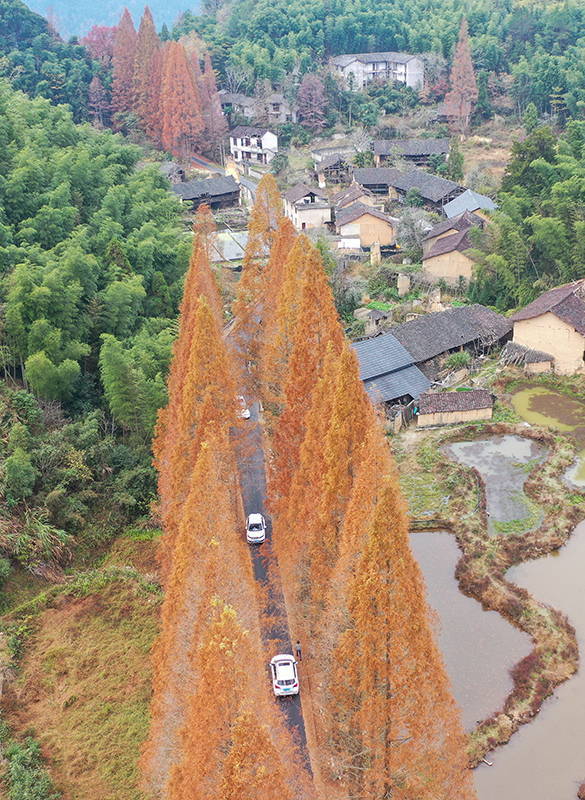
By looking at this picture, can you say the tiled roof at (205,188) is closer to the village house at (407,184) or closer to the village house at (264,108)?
the village house at (407,184)

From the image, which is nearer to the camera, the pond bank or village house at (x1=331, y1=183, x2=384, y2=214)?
the pond bank

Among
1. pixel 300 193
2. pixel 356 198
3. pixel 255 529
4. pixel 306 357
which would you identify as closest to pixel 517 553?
pixel 255 529

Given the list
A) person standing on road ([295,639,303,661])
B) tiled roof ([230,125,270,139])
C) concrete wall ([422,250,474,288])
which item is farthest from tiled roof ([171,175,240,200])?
person standing on road ([295,639,303,661])

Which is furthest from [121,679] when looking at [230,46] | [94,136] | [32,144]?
[230,46]

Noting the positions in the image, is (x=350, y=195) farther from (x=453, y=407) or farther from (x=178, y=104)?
(x=453, y=407)

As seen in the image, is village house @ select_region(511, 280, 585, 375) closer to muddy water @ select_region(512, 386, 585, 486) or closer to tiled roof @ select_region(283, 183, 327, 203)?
muddy water @ select_region(512, 386, 585, 486)

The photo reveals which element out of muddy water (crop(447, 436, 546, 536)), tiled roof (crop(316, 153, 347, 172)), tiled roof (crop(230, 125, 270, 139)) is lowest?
muddy water (crop(447, 436, 546, 536))
